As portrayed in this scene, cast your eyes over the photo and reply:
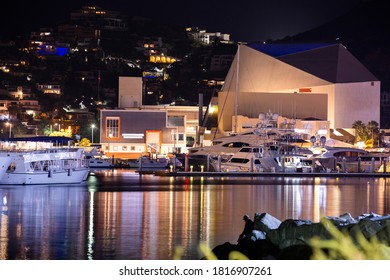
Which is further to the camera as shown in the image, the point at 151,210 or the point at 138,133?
the point at 138,133

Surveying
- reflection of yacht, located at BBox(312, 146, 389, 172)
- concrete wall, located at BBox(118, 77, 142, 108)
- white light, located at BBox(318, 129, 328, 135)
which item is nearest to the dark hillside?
concrete wall, located at BBox(118, 77, 142, 108)

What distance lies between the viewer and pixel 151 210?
2491 cm

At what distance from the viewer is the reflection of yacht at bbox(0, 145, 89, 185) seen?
35406mm

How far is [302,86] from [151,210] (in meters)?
49.4

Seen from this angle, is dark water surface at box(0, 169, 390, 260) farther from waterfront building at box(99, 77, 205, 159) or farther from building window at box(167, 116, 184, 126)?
building window at box(167, 116, 184, 126)

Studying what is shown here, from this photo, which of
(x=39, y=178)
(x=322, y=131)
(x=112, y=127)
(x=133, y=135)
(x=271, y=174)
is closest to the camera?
(x=39, y=178)

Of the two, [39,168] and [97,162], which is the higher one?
[97,162]

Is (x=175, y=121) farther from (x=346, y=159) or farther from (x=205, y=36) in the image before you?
(x=205, y=36)

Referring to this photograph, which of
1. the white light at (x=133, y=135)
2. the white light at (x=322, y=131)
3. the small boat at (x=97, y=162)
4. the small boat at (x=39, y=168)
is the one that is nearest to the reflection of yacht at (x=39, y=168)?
the small boat at (x=39, y=168)

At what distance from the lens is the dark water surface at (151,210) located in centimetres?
1644

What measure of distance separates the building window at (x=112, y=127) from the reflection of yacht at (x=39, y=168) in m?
31.0

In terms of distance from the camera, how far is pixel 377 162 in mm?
53125

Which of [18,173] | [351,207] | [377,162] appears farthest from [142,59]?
[351,207]

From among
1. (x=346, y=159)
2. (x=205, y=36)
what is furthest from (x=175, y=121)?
(x=205, y=36)
